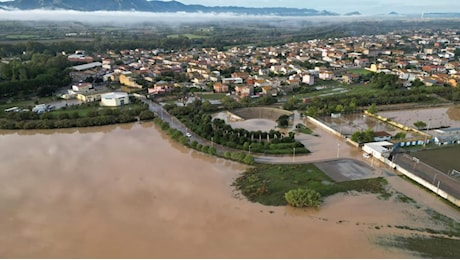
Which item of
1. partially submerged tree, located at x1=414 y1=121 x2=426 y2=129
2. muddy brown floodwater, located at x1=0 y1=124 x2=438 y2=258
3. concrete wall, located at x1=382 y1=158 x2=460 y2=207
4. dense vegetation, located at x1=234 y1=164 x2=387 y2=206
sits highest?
partially submerged tree, located at x1=414 y1=121 x2=426 y2=129

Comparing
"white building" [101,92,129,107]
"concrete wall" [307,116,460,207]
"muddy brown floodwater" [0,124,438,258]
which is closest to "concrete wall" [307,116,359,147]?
"concrete wall" [307,116,460,207]

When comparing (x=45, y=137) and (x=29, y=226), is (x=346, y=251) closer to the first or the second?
(x=29, y=226)

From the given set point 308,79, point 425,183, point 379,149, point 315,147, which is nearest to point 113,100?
point 315,147

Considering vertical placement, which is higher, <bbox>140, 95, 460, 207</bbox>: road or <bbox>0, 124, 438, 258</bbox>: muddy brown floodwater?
<bbox>140, 95, 460, 207</bbox>: road

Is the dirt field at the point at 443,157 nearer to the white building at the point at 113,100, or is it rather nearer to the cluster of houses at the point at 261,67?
the cluster of houses at the point at 261,67

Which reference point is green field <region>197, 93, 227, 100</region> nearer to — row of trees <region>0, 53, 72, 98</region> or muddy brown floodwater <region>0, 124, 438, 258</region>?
muddy brown floodwater <region>0, 124, 438, 258</region>
